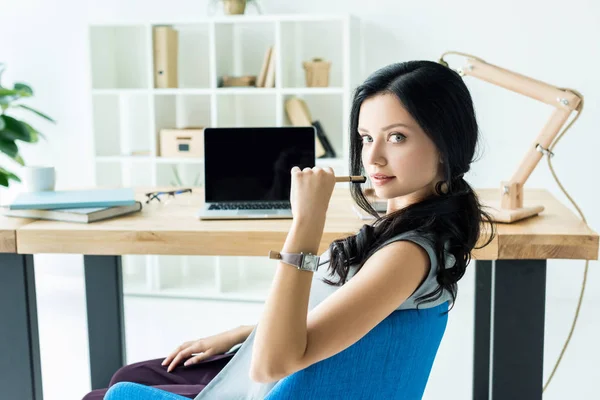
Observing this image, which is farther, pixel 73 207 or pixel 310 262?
pixel 73 207

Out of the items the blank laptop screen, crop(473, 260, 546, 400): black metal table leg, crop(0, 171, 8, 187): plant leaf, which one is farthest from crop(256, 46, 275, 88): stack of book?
crop(473, 260, 546, 400): black metal table leg

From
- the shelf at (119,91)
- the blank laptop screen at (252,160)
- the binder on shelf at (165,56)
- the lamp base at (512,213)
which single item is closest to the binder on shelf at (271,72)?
the binder on shelf at (165,56)

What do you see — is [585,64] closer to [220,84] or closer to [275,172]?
Result: [220,84]

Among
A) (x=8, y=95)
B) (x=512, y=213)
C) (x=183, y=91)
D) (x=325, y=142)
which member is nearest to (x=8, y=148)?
(x=8, y=95)

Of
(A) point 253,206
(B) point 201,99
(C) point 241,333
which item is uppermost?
(B) point 201,99

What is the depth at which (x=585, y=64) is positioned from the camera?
12.3ft

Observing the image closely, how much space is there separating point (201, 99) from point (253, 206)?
225 centimetres

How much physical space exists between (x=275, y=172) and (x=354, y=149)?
2.95 feet

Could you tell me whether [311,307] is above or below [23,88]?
below

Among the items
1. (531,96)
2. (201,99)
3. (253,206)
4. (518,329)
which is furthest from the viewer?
(201,99)

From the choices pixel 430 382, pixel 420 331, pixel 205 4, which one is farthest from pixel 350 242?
pixel 205 4

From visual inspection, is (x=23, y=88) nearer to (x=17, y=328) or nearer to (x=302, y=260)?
(x=17, y=328)

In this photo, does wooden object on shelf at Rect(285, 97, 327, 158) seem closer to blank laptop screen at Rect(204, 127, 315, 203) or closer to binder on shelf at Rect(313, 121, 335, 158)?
binder on shelf at Rect(313, 121, 335, 158)

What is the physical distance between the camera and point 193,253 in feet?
6.03
